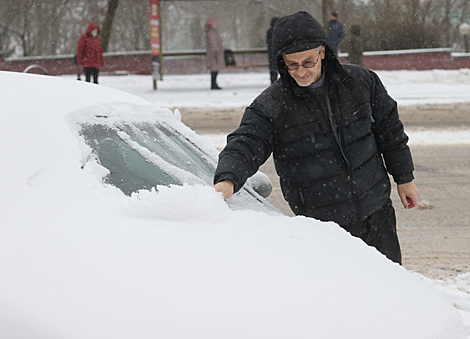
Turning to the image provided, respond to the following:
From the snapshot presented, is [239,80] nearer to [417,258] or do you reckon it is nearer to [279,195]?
[279,195]

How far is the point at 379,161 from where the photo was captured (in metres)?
2.49

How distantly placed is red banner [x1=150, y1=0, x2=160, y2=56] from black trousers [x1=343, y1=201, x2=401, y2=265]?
13463 millimetres

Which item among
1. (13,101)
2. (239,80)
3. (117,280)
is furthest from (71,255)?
(239,80)

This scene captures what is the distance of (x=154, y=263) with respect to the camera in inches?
54.8

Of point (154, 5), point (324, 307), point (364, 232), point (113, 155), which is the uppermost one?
point (154, 5)

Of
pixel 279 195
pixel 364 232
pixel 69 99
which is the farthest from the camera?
pixel 279 195

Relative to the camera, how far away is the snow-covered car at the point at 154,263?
49.5 inches

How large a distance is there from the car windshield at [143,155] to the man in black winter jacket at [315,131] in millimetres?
216

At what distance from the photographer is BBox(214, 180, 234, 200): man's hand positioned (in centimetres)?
195

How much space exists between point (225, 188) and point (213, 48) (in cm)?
1377

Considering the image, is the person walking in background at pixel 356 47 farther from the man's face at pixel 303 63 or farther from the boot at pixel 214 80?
the man's face at pixel 303 63

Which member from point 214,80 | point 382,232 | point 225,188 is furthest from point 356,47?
point 225,188

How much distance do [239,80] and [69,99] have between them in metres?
15.4

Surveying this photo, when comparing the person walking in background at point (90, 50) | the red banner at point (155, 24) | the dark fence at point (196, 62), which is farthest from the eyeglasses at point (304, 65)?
the dark fence at point (196, 62)
